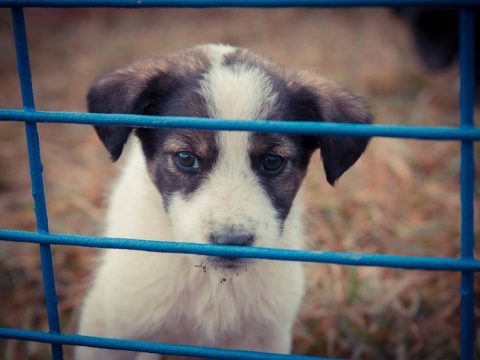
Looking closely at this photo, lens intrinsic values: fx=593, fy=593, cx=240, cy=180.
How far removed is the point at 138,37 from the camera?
29.0 feet

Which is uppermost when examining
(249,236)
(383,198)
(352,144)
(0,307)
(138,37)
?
(138,37)

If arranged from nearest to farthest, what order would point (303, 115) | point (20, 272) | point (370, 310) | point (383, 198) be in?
point (303, 115)
point (370, 310)
point (20, 272)
point (383, 198)

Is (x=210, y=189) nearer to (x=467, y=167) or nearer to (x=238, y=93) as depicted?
(x=238, y=93)

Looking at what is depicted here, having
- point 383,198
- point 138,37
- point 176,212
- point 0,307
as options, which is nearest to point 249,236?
point 176,212

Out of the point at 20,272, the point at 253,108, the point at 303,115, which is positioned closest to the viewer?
the point at 253,108

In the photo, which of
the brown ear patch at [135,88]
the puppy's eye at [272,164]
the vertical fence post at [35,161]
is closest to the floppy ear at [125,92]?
the brown ear patch at [135,88]

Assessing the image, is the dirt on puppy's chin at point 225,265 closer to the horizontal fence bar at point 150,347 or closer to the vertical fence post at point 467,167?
the horizontal fence bar at point 150,347

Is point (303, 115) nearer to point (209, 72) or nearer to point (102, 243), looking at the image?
point (209, 72)

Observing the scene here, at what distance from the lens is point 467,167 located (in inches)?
69.3

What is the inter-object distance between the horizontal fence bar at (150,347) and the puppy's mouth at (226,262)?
1.10 feet

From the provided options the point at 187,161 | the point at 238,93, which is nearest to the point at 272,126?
the point at 238,93

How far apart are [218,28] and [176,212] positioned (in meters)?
7.28

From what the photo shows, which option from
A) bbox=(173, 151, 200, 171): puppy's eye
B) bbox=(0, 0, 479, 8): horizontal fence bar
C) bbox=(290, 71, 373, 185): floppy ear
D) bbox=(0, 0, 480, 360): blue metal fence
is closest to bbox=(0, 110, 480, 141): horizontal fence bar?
bbox=(0, 0, 480, 360): blue metal fence

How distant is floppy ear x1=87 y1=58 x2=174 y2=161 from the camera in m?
2.43
